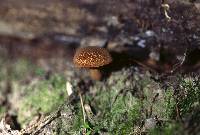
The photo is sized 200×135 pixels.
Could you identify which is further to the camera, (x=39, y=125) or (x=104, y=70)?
(x=104, y=70)

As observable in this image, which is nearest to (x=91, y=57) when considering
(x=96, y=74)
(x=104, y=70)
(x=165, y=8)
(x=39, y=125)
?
(x=96, y=74)

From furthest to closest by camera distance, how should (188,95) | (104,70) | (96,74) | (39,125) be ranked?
(104,70), (96,74), (39,125), (188,95)

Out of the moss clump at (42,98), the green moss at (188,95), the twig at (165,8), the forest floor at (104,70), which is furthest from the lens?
the moss clump at (42,98)

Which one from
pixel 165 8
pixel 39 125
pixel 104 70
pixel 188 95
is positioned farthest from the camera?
pixel 104 70

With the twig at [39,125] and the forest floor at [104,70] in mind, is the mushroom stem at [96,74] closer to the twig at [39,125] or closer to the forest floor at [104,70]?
the forest floor at [104,70]

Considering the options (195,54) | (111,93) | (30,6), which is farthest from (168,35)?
(30,6)

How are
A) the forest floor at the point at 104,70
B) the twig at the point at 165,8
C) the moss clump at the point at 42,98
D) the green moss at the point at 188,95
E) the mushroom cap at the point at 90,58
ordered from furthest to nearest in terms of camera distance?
the moss clump at the point at 42,98
the twig at the point at 165,8
the mushroom cap at the point at 90,58
the forest floor at the point at 104,70
the green moss at the point at 188,95

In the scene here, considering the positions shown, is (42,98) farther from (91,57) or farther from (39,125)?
(91,57)

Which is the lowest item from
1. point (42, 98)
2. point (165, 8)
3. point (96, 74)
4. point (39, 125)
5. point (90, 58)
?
point (39, 125)

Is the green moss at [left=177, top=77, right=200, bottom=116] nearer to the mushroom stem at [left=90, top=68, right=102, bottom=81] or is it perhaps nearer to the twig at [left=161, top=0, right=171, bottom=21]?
the twig at [left=161, top=0, right=171, bottom=21]

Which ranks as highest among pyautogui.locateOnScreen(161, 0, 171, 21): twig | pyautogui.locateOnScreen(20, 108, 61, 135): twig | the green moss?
pyautogui.locateOnScreen(161, 0, 171, 21): twig

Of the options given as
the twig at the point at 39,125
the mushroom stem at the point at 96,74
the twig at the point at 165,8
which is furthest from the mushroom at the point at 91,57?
the twig at the point at 165,8

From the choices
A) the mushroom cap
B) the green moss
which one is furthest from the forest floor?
the mushroom cap
